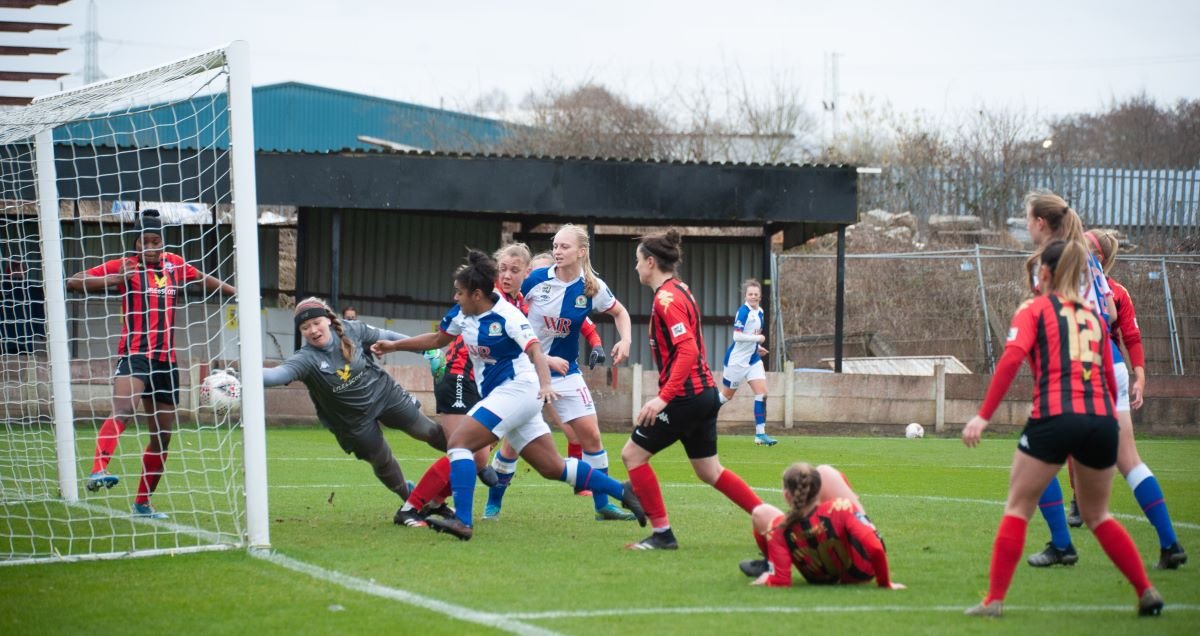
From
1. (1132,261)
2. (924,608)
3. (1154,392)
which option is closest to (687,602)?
(924,608)

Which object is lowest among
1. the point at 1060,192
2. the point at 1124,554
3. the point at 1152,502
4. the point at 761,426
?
the point at 761,426

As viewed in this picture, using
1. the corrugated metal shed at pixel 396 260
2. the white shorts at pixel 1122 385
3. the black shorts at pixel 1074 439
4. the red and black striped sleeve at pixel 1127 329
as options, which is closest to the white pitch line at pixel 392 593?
the black shorts at pixel 1074 439

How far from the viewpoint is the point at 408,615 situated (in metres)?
5.34

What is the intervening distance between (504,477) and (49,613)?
3889 mm

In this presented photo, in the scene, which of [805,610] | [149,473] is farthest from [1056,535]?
[149,473]

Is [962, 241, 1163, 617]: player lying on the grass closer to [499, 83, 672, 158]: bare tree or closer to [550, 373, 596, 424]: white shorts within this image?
[550, 373, 596, 424]: white shorts

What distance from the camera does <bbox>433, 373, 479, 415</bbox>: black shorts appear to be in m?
9.09

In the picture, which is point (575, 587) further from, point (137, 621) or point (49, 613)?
point (49, 613)

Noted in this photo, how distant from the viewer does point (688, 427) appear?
7.04 metres

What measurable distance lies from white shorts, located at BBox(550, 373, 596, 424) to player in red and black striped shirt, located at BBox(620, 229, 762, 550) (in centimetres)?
174

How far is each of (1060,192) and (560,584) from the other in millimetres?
27496

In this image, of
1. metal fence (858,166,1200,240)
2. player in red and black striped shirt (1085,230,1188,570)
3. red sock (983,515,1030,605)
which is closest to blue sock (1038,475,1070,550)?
player in red and black striped shirt (1085,230,1188,570)

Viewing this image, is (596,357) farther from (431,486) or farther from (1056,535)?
(1056,535)

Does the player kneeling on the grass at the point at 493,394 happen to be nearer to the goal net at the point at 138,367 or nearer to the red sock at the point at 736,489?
the red sock at the point at 736,489
